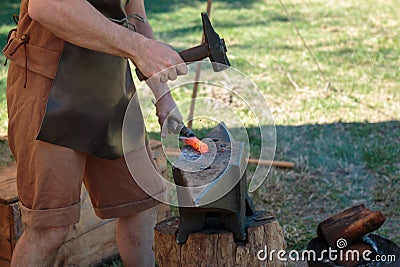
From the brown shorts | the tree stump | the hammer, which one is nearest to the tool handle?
the hammer

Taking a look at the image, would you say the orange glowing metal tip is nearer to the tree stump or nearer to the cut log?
the tree stump

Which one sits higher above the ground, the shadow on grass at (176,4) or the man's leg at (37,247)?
the man's leg at (37,247)

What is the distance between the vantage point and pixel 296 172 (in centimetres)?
478

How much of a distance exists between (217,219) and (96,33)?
Answer: 0.89 meters

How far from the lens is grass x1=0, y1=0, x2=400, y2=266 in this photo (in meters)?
4.39

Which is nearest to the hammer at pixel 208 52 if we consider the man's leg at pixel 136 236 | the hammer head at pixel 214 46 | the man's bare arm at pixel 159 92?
the hammer head at pixel 214 46

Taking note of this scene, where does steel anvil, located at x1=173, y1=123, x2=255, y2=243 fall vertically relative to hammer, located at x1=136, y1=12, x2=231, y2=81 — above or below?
below

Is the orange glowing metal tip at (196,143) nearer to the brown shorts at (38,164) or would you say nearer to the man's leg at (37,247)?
the brown shorts at (38,164)

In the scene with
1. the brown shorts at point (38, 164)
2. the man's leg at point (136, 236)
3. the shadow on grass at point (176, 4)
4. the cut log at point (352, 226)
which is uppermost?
the brown shorts at point (38, 164)

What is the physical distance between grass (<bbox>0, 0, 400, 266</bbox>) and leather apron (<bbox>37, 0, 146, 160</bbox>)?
114 cm

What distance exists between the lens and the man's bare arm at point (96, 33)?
6.97 feet

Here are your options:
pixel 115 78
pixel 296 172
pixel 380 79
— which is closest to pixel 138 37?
pixel 115 78

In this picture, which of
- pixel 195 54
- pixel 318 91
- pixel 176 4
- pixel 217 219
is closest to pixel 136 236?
pixel 217 219

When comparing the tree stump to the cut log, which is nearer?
the tree stump
